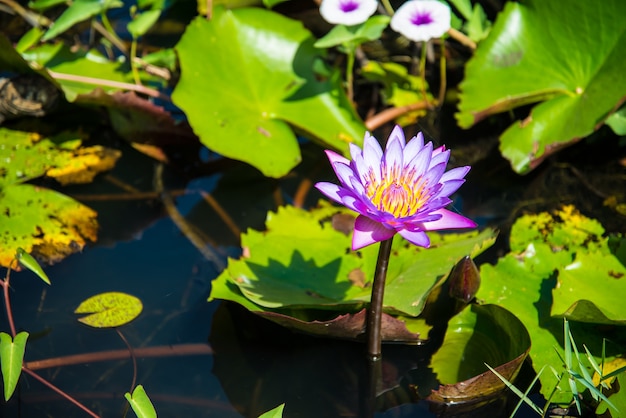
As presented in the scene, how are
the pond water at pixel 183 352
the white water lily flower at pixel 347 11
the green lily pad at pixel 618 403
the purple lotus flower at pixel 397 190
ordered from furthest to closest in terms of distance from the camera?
the white water lily flower at pixel 347 11 < the pond water at pixel 183 352 < the green lily pad at pixel 618 403 < the purple lotus flower at pixel 397 190

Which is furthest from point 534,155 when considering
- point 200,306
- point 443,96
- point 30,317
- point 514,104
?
point 30,317

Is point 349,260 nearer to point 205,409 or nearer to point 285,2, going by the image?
point 205,409

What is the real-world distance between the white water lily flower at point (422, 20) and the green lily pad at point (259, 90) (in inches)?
13.3

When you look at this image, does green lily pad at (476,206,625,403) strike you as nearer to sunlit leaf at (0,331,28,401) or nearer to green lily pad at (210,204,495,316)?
green lily pad at (210,204,495,316)

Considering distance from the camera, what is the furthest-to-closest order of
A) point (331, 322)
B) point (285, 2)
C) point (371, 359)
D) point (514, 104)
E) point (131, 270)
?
point (285, 2) < point (514, 104) < point (131, 270) < point (371, 359) < point (331, 322)

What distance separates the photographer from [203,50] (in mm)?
2715

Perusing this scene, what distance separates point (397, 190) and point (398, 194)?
1 centimetres

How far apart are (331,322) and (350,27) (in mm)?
1216

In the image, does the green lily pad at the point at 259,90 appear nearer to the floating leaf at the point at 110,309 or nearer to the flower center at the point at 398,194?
the floating leaf at the point at 110,309

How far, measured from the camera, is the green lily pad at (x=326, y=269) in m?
1.91

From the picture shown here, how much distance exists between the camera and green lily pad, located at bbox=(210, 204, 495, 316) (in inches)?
75.3

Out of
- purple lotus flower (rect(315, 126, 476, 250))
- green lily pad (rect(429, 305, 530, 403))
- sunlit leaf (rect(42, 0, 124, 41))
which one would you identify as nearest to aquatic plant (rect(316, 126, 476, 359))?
purple lotus flower (rect(315, 126, 476, 250))

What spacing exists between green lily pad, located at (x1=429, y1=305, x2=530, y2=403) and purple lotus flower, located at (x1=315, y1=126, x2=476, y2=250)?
1.50 ft

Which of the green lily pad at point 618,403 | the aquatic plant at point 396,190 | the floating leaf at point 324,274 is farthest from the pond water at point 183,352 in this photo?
the aquatic plant at point 396,190
